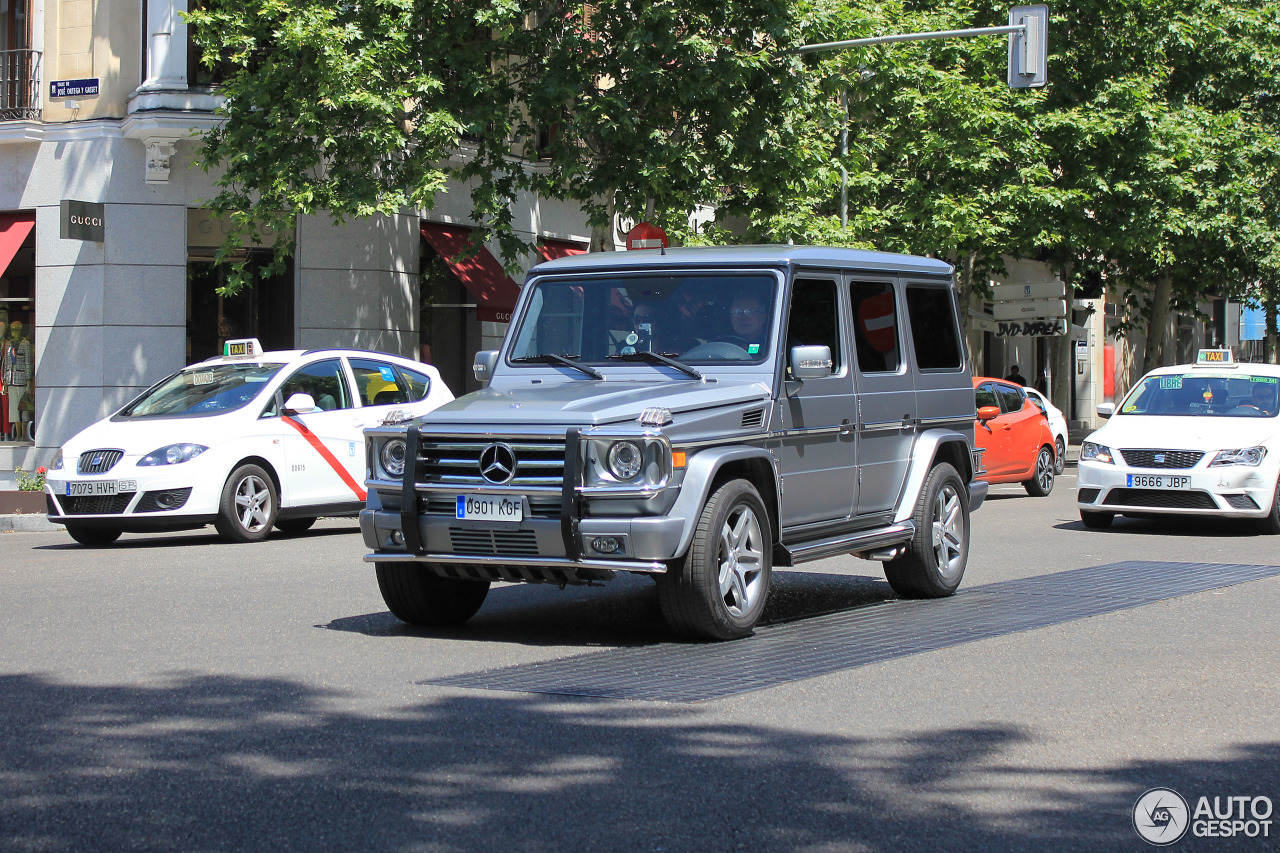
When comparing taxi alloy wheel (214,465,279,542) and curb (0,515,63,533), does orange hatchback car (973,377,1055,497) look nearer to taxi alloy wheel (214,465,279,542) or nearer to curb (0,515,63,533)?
taxi alloy wheel (214,465,279,542)

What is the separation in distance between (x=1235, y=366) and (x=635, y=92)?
26.2 ft

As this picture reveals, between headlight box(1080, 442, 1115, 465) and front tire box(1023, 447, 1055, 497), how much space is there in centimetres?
562

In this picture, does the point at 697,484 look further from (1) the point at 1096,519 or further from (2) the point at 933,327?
(1) the point at 1096,519

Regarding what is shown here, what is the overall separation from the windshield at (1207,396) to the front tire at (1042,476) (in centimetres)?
479

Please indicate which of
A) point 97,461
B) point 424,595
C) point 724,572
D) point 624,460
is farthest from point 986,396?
point 624,460

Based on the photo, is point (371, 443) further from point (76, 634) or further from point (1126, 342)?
point (1126, 342)

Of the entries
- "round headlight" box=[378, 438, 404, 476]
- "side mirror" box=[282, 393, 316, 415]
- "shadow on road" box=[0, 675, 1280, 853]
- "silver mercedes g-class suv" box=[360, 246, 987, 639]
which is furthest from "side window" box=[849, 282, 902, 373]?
"side mirror" box=[282, 393, 316, 415]

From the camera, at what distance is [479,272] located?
968 inches

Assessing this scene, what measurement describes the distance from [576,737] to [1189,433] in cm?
1118

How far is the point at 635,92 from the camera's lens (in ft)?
65.2

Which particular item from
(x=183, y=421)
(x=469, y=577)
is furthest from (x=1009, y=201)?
(x=469, y=577)

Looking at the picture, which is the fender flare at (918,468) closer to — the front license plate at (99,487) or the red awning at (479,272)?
the front license plate at (99,487)

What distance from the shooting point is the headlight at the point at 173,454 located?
1348cm

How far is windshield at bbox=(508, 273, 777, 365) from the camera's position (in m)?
8.64
